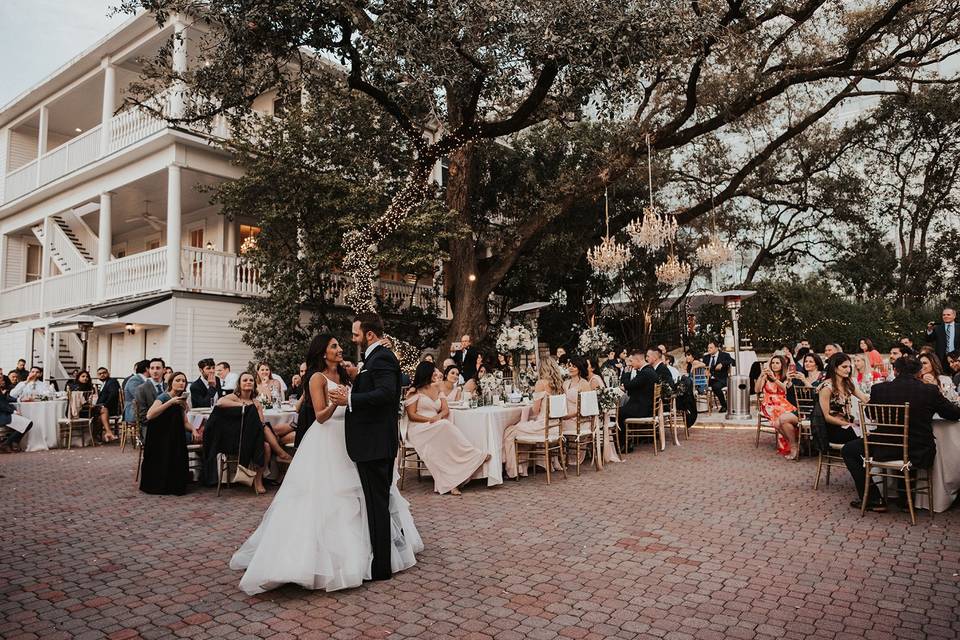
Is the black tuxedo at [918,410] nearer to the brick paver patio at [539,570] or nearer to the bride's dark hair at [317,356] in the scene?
the brick paver patio at [539,570]

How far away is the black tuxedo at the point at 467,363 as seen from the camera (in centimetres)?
1276

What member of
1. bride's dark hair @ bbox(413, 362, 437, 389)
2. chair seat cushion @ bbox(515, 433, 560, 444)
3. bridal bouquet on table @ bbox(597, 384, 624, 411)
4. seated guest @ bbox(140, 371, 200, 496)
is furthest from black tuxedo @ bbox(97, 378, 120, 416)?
bridal bouquet on table @ bbox(597, 384, 624, 411)

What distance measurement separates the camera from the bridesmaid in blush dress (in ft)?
27.0

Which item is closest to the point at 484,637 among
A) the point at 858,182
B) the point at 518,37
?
the point at 518,37

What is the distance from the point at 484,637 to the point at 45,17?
1680 cm

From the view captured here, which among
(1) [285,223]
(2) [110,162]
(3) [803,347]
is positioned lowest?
(3) [803,347]

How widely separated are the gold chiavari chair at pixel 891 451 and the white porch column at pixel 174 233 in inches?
566

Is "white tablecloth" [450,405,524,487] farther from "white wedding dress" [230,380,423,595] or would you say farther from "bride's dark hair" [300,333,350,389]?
"bride's dark hair" [300,333,350,389]

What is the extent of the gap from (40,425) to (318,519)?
35.8 feet

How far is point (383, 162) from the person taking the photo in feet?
53.3

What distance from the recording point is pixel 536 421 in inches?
349

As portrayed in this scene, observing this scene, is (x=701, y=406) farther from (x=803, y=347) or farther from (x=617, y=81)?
(x=617, y=81)

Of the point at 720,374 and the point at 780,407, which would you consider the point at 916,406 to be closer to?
the point at 780,407

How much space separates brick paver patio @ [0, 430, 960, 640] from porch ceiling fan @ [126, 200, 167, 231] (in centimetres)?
1407
